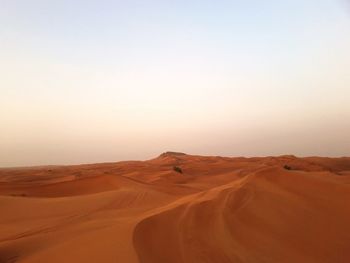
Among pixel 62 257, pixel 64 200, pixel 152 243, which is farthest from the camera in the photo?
pixel 64 200

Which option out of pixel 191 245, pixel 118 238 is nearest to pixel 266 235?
pixel 191 245

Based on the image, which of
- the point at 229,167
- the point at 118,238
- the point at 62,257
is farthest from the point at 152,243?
the point at 229,167

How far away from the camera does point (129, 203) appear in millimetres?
14656

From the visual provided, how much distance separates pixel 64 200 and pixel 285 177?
27.4 ft

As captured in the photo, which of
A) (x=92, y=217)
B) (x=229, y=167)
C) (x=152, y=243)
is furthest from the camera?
(x=229, y=167)

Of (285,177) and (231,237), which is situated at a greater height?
(285,177)

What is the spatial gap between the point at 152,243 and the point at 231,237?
174cm

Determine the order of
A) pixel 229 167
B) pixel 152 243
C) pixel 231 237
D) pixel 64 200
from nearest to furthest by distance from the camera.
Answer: pixel 152 243 → pixel 231 237 → pixel 64 200 → pixel 229 167

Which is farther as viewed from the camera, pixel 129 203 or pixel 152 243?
pixel 129 203

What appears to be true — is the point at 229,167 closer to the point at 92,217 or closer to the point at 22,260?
the point at 92,217

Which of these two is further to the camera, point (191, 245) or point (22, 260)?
point (191, 245)

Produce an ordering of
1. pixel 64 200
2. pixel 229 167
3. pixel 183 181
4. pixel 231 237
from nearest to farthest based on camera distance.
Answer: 1. pixel 231 237
2. pixel 64 200
3. pixel 183 181
4. pixel 229 167

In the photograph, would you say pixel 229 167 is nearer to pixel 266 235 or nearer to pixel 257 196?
pixel 257 196

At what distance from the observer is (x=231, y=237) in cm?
822
